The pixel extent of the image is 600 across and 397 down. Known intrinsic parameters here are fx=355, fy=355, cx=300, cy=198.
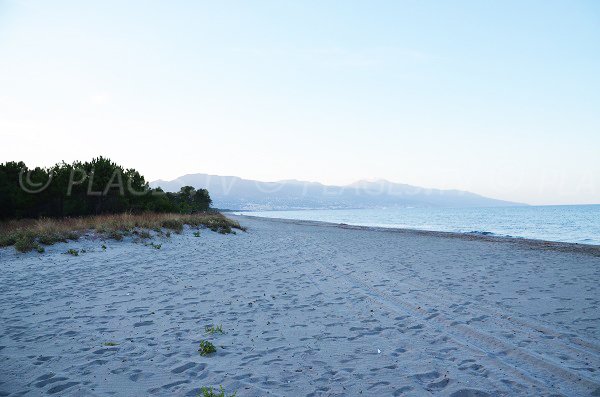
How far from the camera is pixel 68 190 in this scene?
32000mm

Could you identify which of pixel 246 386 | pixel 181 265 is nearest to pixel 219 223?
pixel 181 265

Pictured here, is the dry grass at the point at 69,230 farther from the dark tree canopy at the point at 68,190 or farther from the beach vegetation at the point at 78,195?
the dark tree canopy at the point at 68,190

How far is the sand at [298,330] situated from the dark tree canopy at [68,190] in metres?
22.4

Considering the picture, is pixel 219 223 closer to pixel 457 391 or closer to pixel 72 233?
pixel 72 233

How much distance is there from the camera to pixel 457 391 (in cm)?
441

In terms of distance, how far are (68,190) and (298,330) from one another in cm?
3300

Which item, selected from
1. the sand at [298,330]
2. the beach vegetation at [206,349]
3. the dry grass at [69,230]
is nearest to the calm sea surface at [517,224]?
the sand at [298,330]

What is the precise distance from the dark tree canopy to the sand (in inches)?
881

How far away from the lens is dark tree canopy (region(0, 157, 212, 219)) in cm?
3050

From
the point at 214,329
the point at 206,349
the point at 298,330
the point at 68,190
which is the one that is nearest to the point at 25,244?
the point at 214,329

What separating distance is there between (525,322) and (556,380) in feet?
8.34

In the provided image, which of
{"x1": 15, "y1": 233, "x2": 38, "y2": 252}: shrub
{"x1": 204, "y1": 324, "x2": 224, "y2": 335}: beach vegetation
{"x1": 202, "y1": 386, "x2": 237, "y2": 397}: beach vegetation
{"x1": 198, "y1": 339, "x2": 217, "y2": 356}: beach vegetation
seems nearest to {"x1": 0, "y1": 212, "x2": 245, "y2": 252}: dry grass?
{"x1": 15, "y1": 233, "x2": 38, "y2": 252}: shrub

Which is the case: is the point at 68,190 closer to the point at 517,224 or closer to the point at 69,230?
the point at 69,230

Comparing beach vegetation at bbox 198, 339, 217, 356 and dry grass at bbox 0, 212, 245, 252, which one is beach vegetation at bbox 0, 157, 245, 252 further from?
beach vegetation at bbox 198, 339, 217, 356
